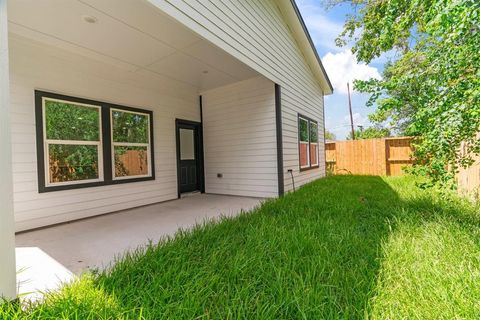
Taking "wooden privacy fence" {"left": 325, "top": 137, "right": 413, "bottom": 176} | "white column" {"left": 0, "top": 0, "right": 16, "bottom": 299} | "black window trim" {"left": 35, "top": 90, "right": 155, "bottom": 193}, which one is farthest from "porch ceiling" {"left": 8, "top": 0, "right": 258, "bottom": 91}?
"wooden privacy fence" {"left": 325, "top": 137, "right": 413, "bottom": 176}

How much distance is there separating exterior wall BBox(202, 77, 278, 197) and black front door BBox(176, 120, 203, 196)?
22 cm

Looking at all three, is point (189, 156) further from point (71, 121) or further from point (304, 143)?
point (304, 143)

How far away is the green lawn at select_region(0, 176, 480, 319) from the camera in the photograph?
1.51m

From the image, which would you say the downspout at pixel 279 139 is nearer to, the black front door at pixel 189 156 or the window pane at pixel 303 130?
the window pane at pixel 303 130

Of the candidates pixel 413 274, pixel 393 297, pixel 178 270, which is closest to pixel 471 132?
pixel 413 274

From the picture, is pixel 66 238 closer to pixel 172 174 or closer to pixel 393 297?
pixel 172 174

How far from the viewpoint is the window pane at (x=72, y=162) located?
3737 mm

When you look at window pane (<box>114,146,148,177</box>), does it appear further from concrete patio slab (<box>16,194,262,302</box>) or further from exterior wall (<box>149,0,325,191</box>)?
exterior wall (<box>149,0,325,191</box>)

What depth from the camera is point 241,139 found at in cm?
574

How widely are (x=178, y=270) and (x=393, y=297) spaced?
1.61 metres

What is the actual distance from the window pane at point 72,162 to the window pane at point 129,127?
1.74 ft

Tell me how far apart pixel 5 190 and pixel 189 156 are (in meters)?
4.81

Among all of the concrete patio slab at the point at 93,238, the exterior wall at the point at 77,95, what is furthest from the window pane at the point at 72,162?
the concrete patio slab at the point at 93,238

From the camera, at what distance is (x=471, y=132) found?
2.51 meters
